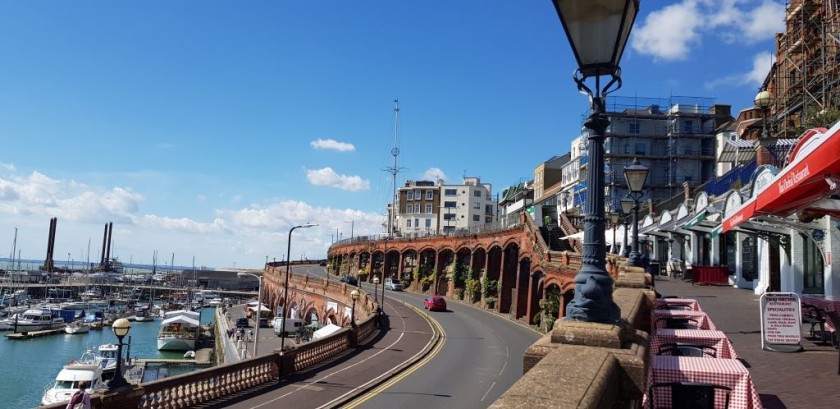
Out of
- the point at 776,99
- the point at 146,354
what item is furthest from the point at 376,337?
the point at 146,354

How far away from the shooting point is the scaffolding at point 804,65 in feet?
123

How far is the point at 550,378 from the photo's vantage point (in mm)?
3553

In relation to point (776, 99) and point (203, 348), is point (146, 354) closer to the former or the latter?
point (203, 348)

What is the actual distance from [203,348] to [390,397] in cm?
6265

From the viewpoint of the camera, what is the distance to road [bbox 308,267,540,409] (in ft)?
68.1

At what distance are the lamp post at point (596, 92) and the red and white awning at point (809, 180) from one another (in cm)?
263

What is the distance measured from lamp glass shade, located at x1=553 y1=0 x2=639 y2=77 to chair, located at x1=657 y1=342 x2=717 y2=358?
13.8 ft

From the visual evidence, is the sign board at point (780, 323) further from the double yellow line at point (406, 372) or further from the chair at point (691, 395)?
the double yellow line at point (406, 372)

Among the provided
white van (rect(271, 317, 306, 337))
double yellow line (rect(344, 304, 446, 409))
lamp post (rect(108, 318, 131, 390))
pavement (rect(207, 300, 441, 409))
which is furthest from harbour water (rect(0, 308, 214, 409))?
lamp post (rect(108, 318, 131, 390))

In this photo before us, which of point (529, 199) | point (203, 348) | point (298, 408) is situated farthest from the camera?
point (529, 199)

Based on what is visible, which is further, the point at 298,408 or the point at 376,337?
the point at 376,337

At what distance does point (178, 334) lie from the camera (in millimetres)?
72312

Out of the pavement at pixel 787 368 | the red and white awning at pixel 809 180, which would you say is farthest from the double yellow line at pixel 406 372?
the red and white awning at pixel 809 180

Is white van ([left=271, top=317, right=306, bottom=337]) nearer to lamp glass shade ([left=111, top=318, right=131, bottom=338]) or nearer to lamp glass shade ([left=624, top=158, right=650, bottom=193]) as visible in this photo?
lamp glass shade ([left=111, top=318, right=131, bottom=338])
